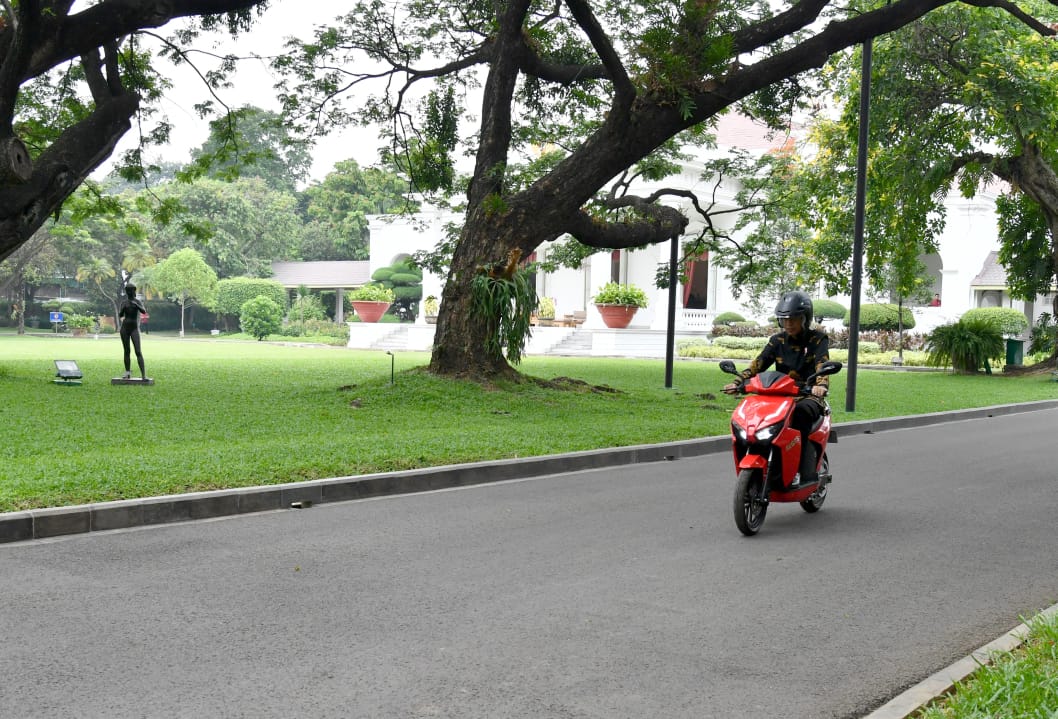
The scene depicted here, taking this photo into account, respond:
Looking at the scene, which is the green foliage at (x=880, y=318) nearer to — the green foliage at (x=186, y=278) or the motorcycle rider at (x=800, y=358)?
the green foliage at (x=186, y=278)

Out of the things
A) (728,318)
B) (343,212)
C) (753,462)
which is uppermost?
(343,212)

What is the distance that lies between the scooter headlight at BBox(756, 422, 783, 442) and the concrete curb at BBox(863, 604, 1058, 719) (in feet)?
8.28

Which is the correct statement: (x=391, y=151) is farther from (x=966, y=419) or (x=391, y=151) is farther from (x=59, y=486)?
(x=59, y=486)

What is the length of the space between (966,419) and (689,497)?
10.6 meters

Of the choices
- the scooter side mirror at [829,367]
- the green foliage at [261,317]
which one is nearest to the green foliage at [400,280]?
the green foliage at [261,317]

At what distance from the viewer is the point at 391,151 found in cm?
2202

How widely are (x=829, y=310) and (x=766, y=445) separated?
128ft

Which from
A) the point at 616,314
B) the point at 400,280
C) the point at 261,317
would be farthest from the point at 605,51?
the point at 261,317

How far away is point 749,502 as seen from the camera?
7152 millimetres

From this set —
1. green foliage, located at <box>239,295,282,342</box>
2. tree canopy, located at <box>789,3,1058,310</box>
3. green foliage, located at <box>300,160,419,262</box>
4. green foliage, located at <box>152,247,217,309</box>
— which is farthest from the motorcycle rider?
green foliage, located at <box>300,160,419,262</box>

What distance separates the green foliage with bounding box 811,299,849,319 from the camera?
4431 centimetres

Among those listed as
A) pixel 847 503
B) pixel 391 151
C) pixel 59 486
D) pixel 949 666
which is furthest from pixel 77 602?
pixel 391 151

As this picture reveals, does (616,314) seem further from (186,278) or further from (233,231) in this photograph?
(233,231)

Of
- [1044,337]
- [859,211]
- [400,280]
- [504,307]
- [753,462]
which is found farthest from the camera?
[400,280]
